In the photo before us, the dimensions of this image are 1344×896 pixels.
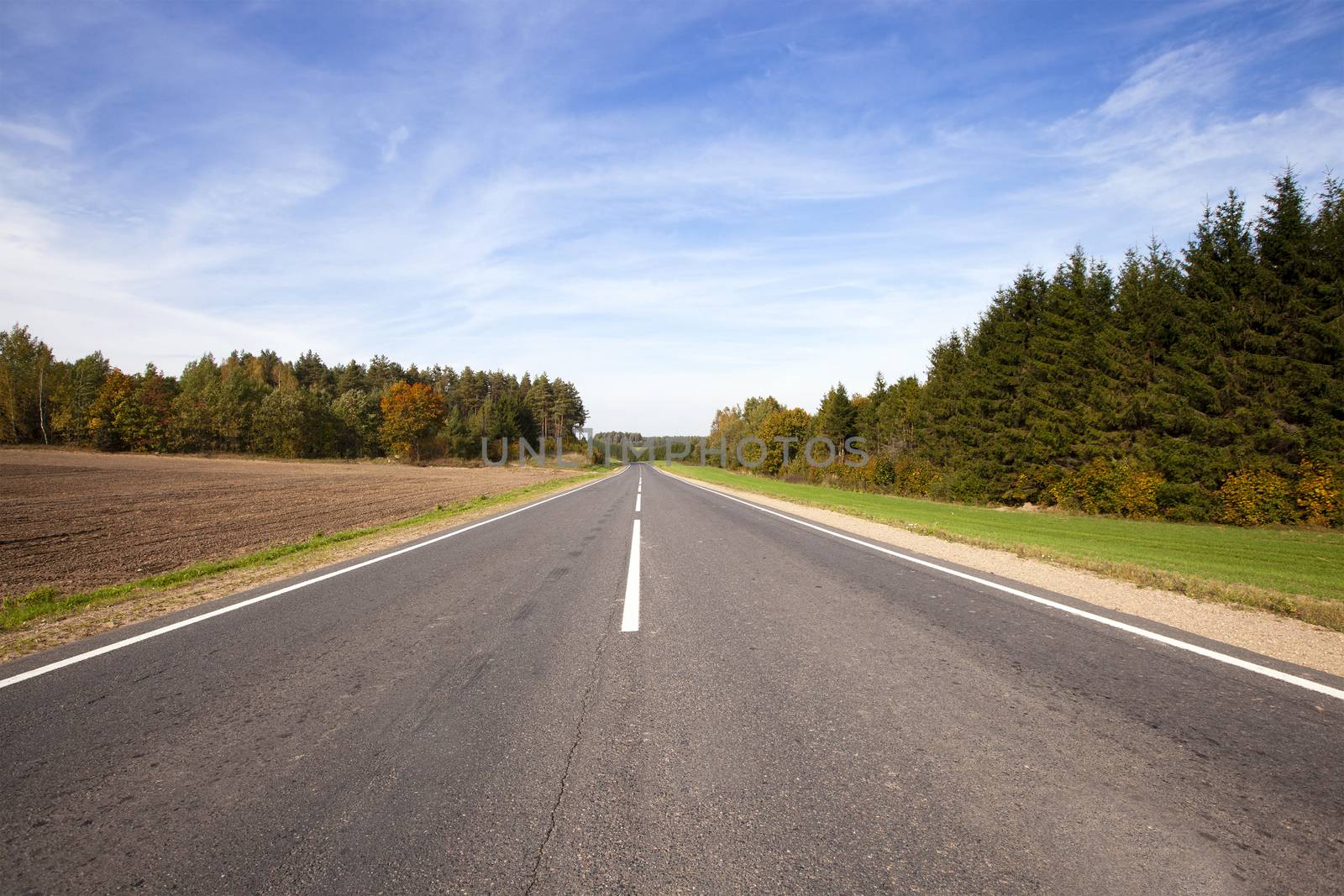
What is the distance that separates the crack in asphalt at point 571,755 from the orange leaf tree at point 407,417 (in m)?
79.0

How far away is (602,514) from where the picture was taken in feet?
53.2

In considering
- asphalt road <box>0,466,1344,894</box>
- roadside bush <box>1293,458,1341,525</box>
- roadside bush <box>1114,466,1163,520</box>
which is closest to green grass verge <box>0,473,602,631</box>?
asphalt road <box>0,466,1344,894</box>

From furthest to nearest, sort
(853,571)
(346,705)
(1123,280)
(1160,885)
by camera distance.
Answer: (1123,280) < (853,571) < (346,705) < (1160,885)

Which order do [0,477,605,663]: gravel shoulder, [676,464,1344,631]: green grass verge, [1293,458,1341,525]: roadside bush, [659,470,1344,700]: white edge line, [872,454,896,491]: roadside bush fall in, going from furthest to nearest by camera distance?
1. [872,454,896,491]: roadside bush
2. [1293,458,1341,525]: roadside bush
3. [676,464,1344,631]: green grass verge
4. [0,477,605,663]: gravel shoulder
5. [659,470,1344,700]: white edge line

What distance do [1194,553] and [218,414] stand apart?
8907 cm

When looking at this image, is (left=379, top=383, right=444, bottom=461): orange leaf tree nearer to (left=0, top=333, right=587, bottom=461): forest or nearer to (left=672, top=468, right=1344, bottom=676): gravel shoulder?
(left=0, top=333, right=587, bottom=461): forest

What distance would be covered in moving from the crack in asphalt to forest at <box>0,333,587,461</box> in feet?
260

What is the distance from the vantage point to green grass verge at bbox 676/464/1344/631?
6891 millimetres

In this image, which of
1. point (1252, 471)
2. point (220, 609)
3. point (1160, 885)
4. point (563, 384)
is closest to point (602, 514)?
point (220, 609)

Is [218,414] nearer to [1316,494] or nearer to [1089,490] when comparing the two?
[1089,490]

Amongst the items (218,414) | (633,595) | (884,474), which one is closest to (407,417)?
(218,414)

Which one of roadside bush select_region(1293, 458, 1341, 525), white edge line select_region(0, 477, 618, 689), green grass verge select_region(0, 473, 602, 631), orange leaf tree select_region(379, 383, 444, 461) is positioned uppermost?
orange leaf tree select_region(379, 383, 444, 461)

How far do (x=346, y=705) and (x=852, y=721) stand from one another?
3.12 metres

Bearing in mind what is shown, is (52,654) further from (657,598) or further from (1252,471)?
(1252,471)
